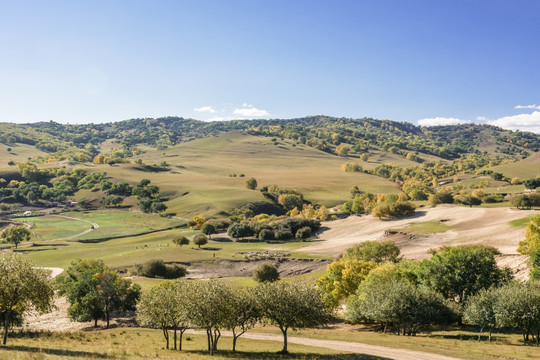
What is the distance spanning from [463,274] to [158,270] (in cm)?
6342

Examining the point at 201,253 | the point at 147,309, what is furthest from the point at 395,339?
the point at 201,253

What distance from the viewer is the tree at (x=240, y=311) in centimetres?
3669

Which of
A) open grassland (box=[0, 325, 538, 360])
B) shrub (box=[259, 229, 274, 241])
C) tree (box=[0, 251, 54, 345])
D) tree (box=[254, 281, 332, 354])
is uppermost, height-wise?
tree (box=[0, 251, 54, 345])

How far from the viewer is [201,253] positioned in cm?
10631

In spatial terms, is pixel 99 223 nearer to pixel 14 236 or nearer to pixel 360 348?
pixel 14 236

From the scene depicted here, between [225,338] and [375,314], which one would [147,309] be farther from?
[375,314]

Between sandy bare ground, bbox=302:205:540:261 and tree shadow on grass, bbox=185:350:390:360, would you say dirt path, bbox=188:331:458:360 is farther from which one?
sandy bare ground, bbox=302:205:540:261

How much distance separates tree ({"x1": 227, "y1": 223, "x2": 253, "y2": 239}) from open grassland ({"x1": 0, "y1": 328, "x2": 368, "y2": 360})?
78.8 meters

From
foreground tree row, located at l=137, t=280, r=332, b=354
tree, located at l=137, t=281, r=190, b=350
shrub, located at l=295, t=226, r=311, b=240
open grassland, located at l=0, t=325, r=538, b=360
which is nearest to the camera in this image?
open grassland, located at l=0, t=325, r=538, b=360

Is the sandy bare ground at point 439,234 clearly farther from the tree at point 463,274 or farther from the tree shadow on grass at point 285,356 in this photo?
the tree shadow on grass at point 285,356

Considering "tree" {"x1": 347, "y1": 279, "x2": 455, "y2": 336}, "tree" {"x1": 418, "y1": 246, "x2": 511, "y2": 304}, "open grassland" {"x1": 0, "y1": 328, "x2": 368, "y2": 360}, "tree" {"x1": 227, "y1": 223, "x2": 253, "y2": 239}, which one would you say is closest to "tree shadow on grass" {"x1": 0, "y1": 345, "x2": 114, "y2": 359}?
"open grassland" {"x1": 0, "y1": 328, "x2": 368, "y2": 360}

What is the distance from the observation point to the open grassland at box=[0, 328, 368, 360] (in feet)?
102

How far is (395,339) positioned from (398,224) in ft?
278

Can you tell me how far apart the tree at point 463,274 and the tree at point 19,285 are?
5309 centimetres
